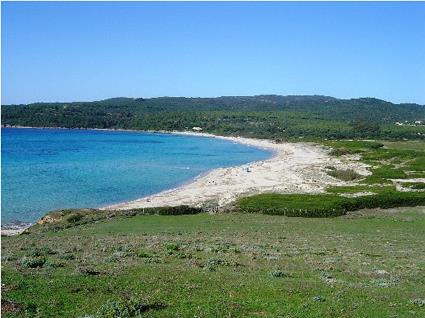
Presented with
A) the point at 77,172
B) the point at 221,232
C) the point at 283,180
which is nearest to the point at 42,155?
the point at 77,172

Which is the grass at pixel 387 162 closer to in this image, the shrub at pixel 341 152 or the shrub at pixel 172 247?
the shrub at pixel 341 152

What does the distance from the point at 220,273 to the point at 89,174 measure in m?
88.9

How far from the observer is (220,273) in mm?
21859

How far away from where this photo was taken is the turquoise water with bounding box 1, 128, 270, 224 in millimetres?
70875

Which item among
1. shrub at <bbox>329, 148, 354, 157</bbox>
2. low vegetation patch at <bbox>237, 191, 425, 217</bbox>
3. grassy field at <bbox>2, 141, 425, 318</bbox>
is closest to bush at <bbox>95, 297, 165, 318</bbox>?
grassy field at <bbox>2, 141, 425, 318</bbox>

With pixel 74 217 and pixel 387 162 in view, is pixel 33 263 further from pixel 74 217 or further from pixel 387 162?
pixel 387 162

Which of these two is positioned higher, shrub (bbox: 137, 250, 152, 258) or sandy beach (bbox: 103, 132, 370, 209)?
shrub (bbox: 137, 250, 152, 258)

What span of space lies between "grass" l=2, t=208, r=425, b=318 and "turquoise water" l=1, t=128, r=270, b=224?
103 feet

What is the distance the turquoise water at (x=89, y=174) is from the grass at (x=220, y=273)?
31448 mm

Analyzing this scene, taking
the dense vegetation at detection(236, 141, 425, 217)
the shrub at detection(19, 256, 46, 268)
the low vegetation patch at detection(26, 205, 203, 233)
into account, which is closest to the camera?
the shrub at detection(19, 256, 46, 268)

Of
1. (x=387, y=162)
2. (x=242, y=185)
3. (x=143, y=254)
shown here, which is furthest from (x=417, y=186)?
(x=143, y=254)

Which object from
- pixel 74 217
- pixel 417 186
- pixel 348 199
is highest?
pixel 417 186

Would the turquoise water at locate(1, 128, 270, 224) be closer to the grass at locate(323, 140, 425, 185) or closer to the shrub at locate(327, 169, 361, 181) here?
the shrub at locate(327, 169, 361, 181)

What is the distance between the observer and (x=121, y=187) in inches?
3381
